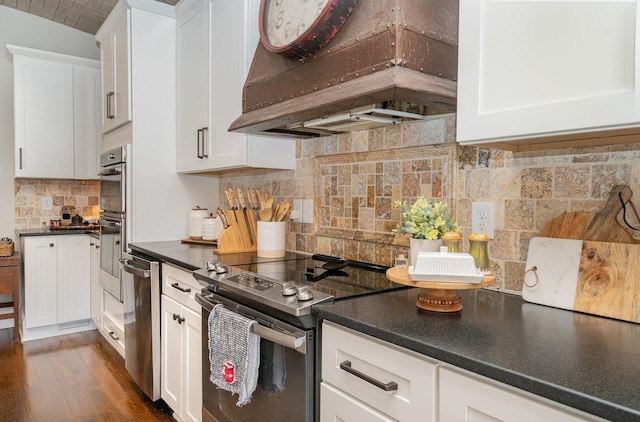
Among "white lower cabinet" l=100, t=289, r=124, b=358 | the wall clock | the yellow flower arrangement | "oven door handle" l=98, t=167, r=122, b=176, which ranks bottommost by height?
"white lower cabinet" l=100, t=289, r=124, b=358

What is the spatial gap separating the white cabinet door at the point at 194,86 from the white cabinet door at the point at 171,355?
839 mm

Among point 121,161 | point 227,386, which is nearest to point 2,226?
point 121,161

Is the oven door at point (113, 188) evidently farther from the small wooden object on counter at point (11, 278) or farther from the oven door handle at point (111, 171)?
the small wooden object on counter at point (11, 278)

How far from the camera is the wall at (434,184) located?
1.24 metres

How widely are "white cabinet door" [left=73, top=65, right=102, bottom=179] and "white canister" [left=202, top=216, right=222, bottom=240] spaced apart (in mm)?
1959

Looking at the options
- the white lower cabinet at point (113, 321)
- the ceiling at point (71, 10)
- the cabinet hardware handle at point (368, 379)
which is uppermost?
the ceiling at point (71, 10)

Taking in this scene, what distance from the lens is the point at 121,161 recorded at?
2.79 meters

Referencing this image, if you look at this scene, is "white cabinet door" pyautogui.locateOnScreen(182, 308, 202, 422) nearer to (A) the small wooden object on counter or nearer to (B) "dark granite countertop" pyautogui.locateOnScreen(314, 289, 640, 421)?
(B) "dark granite countertop" pyautogui.locateOnScreen(314, 289, 640, 421)

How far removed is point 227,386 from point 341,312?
0.63 metres

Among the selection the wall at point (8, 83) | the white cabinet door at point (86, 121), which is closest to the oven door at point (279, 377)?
the white cabinet door at point (86, 121)

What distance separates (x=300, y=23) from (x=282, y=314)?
40.6 inches

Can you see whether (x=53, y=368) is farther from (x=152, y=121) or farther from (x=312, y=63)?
(x=312, y=63)

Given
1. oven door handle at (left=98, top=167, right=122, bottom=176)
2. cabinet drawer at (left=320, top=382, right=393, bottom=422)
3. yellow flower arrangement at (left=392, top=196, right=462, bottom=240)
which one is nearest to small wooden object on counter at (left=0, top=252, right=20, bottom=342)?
oven door handle at (left=98, top=167, right=122, bottom=176)

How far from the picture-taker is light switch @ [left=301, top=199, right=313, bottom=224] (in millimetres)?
2293
